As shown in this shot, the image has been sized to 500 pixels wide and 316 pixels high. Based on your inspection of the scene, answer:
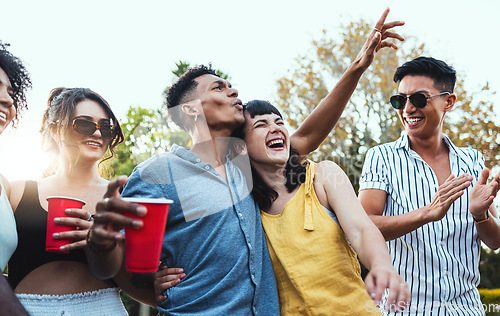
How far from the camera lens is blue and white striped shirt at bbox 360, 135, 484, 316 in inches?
125

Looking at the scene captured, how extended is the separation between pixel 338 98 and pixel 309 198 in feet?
3.01

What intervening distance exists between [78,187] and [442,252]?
8.92ft

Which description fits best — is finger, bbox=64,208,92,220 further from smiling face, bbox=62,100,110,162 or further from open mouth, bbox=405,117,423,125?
open mouth, bbox=405,117,423,125

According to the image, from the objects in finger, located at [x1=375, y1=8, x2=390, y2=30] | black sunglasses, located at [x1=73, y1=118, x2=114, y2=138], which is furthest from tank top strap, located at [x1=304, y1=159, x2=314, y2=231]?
black sunglasses, located at [x1=73, y1=118, x2=114, y2=138]

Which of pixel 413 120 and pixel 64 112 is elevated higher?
pixel 413 120

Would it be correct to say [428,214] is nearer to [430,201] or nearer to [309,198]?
[430,201]

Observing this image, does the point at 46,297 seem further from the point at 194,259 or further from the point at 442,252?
the point at 442,252

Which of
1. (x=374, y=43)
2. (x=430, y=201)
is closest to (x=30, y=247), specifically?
(x=374, y=43)

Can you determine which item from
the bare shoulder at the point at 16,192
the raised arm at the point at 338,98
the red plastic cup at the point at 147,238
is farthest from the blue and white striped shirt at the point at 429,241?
the bare shoulder at the point at 16,192

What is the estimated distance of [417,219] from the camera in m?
3.04

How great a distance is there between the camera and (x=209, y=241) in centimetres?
257

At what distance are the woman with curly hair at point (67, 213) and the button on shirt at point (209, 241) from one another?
442 millimetres

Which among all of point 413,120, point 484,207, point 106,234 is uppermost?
point 413,120

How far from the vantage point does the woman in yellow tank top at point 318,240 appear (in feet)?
8.02
